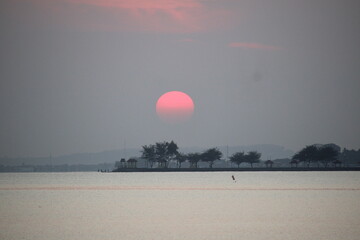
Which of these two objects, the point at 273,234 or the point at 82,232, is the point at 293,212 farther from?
the point at 82,232

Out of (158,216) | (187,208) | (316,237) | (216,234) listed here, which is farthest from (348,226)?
(187,208)

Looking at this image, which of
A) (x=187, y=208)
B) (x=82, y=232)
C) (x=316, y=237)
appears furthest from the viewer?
(x=187, y=208)

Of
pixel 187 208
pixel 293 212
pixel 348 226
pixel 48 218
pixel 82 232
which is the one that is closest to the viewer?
pixel 82 232

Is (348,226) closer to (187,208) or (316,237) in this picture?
(316,237)

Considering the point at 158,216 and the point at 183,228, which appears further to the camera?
the point at 158,216

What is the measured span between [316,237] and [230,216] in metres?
10.1

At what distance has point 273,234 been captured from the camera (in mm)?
26797

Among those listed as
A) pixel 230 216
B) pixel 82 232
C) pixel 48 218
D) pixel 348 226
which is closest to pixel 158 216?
pixel 230 216

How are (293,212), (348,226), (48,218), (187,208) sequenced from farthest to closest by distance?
(187,208) → (293,212) → (48,218) → (348,226)

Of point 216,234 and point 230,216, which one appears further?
point 230,216

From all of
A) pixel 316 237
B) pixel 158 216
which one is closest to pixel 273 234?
pixel 316 237

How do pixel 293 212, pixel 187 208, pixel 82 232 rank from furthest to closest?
pixel 187 208
pixel 293 212
pixel 82 232

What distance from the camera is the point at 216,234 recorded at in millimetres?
26875

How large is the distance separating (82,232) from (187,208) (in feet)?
48.9
